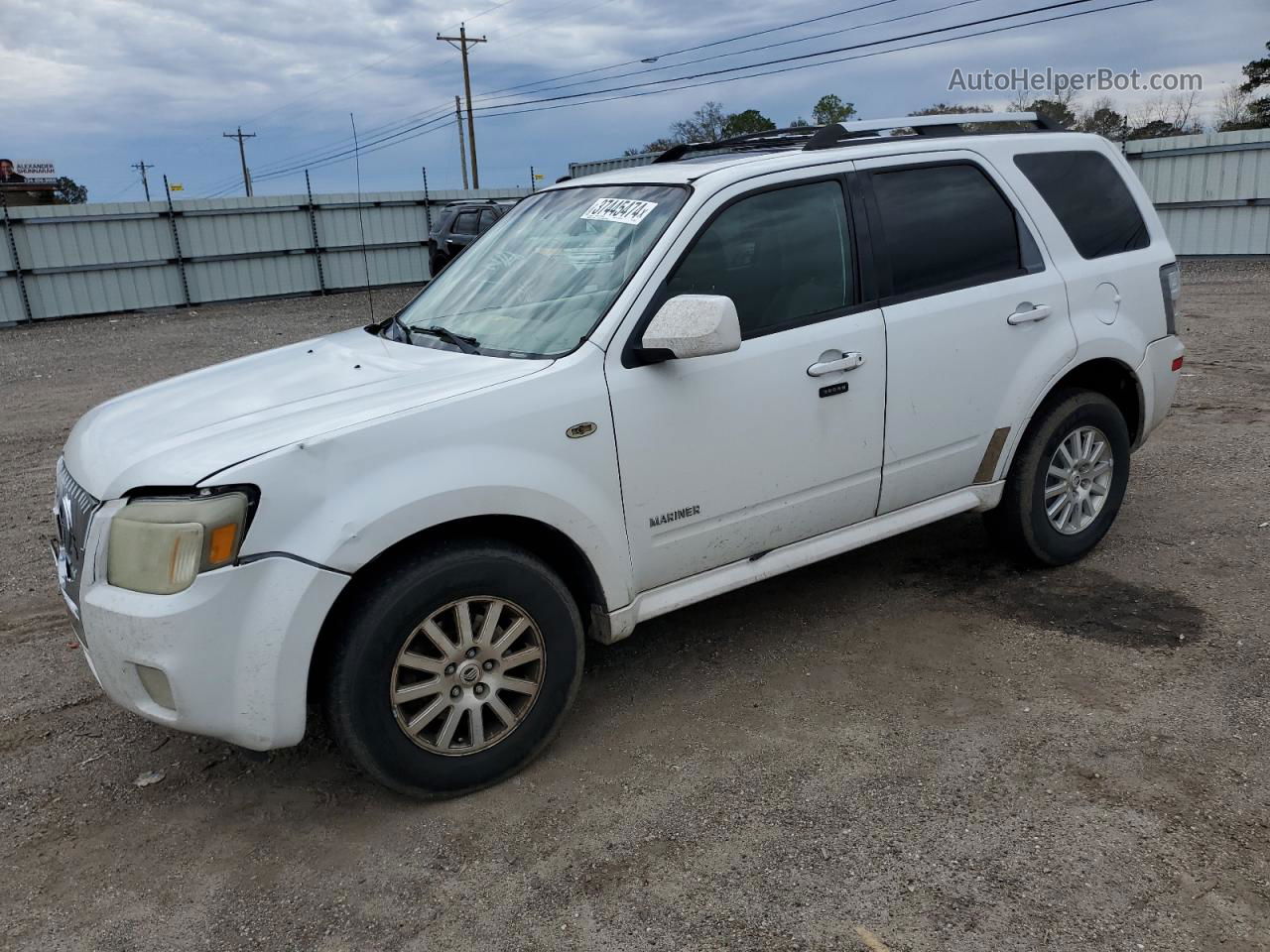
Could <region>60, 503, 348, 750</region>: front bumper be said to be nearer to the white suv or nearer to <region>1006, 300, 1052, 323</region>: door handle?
the white suv

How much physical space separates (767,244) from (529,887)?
233 centimetres

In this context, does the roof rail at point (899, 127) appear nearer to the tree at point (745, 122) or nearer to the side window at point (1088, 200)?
the side window at point (1088, 200)

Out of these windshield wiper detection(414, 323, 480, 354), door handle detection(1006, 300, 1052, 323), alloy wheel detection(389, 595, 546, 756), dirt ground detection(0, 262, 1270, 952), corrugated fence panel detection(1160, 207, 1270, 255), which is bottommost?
dirt ground detection(0, 262, 1270, 952)

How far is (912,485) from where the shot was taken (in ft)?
13.4

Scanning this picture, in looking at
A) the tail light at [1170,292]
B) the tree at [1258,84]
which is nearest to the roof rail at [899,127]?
the tail light at [1170,292]

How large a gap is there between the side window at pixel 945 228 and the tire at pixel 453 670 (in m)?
1.92

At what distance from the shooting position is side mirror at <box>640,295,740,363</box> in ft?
10.2

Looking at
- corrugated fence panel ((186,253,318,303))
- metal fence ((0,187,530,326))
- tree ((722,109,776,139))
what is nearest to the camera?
metal fence ((0,187,530,326))

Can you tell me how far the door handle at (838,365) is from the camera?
3.62m

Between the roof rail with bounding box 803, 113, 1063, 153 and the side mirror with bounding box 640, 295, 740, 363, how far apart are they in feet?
3.91

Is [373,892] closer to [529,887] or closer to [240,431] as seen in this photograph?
[529,887]

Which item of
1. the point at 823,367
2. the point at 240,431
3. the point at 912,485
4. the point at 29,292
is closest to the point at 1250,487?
the point at 912,485

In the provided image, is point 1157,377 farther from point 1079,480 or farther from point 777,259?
point 777,259

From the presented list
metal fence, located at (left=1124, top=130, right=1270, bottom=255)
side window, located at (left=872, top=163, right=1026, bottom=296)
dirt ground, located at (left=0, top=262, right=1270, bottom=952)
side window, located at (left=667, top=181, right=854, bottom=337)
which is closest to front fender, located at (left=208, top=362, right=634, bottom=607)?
side window, located at (left=667, top=181, right=854, bottom=337)
